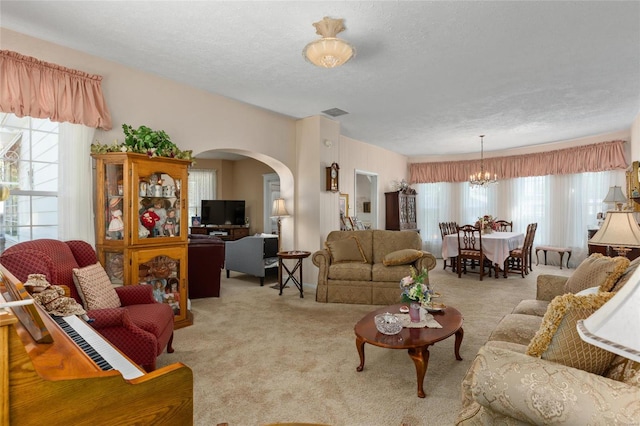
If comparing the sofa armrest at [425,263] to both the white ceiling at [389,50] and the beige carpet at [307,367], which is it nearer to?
the beige carpet at [307,367]

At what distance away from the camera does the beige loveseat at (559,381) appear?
1.04m

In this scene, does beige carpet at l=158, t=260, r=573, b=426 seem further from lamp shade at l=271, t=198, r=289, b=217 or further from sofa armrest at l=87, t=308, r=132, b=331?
lamp shade at l=271, t=198, r=289, b=217

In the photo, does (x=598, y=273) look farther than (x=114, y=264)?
No

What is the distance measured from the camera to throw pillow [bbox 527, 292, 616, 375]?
1.21m

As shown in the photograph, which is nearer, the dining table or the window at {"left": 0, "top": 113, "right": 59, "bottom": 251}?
the window at {"left": 0, "top": 113, "right": 59, "bottom": 251}

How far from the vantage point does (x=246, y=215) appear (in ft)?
29.3

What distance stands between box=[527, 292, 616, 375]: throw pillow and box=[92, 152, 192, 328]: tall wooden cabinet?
323cm

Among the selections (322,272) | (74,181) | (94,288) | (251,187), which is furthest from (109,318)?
(251,187)

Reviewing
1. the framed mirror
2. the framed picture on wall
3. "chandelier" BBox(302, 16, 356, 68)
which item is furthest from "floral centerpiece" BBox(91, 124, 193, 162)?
the framed mirror

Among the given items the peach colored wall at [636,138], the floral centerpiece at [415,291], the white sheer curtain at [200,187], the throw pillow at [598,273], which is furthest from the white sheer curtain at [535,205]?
the floral centerpiece at [415,291]

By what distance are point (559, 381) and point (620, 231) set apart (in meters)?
1.85

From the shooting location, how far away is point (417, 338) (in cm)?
231

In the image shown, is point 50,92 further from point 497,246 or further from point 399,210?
point 399,210

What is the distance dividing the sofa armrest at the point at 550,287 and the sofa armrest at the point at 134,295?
11.0ft
